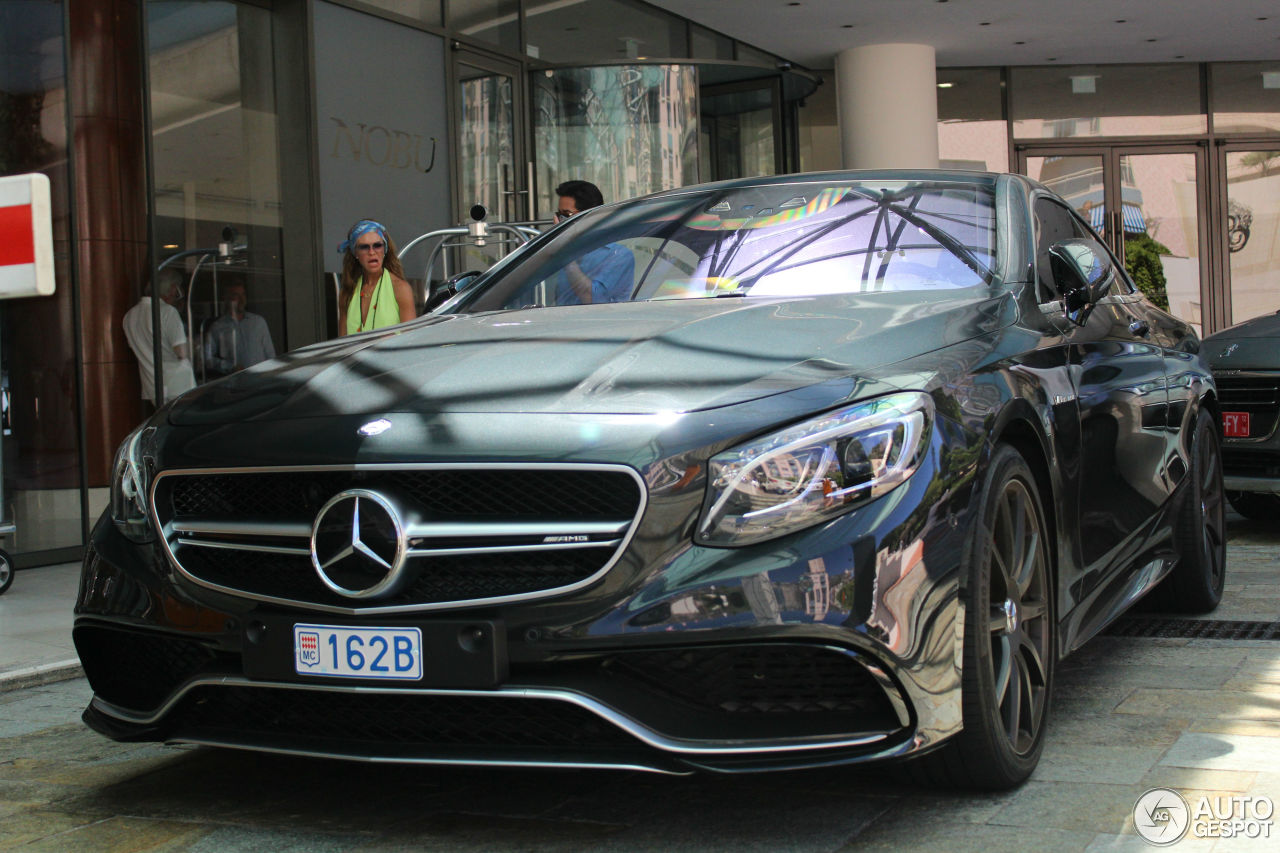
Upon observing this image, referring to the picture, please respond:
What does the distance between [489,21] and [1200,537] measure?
8.66m

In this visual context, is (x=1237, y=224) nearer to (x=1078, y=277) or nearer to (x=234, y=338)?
(x=234, y=338)

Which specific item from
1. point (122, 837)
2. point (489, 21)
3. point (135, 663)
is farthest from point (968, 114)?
point (122, 837)

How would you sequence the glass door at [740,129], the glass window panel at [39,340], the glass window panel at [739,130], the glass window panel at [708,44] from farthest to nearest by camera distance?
the glass window panel at [708,44] → the glass window panel at [739,130] → the glass door at [740,129] → the glass window panel at [39,340]

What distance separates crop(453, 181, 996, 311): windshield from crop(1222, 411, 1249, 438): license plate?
374cm

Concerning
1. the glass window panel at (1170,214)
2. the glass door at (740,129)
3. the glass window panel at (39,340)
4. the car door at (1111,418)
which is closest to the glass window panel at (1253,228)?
the glass window panel at (1170,214)

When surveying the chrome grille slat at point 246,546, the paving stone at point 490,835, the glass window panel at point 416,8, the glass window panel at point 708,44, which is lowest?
the paving stone at point 490,835

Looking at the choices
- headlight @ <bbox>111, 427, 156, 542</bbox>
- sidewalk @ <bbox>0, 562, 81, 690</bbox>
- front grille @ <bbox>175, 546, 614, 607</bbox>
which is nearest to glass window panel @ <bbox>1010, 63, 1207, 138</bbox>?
sidewalk @ <bbox>0, 562, 81, 690</bbox>

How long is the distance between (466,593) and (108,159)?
23.2 feet

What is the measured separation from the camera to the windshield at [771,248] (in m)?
3.77

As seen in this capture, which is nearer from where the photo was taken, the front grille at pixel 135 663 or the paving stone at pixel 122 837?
the paving stone at pixel 122 837

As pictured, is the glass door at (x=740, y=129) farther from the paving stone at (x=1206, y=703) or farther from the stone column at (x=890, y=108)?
the paving stone at (x=1206, y=703)

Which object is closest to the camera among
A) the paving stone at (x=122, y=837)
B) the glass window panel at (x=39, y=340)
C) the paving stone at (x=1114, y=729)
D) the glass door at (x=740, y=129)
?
the paving stone at (x=122, y=837)

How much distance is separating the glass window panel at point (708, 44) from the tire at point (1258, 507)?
369 inches

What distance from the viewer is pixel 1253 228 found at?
21.5 meters
